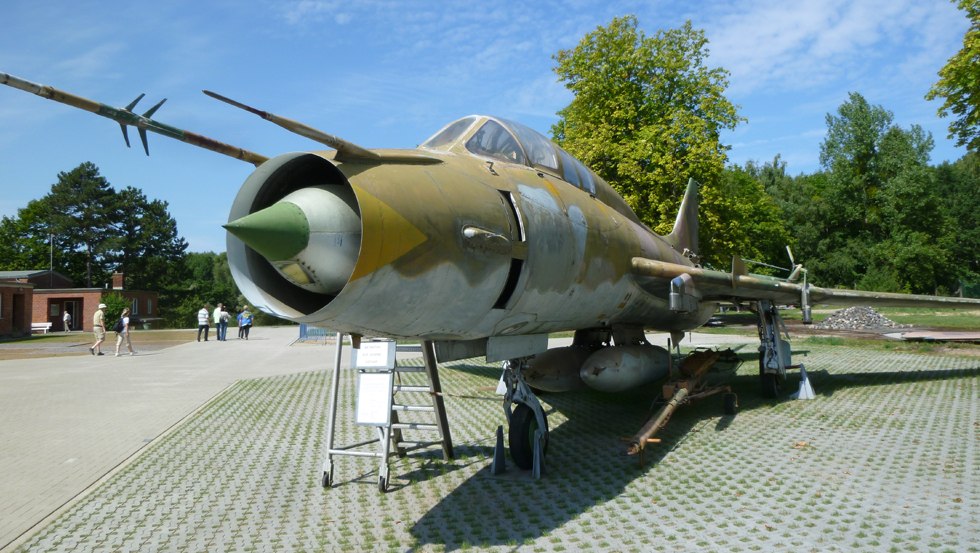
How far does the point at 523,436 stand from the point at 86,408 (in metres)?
8.37

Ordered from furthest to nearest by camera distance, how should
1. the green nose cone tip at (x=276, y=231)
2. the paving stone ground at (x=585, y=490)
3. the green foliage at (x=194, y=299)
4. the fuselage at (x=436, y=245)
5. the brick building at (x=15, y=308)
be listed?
the green foliage at (x=194, y=299), the brick building at (x=15, y=308), the paving stone ground at (x=585, y=490), the fuselage at (x=436, y=245), the green nose cone tip at (x=276, y=231)

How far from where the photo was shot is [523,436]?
6.09m

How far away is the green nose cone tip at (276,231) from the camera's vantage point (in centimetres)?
301

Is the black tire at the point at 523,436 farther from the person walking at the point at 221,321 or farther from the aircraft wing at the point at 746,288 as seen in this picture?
the person walking at the point at 221,321

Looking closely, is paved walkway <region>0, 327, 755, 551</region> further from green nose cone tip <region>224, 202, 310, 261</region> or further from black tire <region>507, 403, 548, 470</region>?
black tire <region>507, 403, 548, 470</region>

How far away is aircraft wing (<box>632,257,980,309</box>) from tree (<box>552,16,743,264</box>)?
11751mm

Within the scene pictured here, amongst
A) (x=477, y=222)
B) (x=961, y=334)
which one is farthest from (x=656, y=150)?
(x=477, y=222)

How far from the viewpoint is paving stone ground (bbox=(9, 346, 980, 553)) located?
4379mm

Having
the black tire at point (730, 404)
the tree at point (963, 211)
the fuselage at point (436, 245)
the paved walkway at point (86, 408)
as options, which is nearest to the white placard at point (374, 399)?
the fuselage at point (436, 245)

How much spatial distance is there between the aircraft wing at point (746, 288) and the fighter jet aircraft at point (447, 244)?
5 cm

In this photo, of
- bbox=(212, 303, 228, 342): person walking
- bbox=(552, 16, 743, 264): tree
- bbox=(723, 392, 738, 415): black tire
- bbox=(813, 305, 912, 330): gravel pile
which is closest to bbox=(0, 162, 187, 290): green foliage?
bbox=(212, 303, 228, 342): person walking

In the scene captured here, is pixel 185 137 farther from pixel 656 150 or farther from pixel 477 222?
pixel 656 150

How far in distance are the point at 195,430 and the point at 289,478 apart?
3.19 metres

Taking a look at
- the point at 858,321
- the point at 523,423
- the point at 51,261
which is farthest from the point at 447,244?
the point at 51,261
